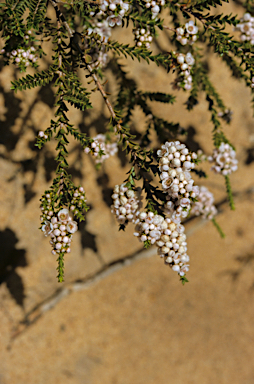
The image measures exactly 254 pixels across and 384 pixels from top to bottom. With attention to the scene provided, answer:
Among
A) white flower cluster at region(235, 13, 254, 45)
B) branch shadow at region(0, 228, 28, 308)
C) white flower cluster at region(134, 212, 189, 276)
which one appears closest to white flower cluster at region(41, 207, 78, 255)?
white flower cluster at region(134, 212, 189, 276)

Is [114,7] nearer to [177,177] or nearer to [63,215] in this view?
[177,177]

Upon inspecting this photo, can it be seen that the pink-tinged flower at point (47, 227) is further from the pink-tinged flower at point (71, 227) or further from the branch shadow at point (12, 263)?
the branch shadow at point (12, 263)

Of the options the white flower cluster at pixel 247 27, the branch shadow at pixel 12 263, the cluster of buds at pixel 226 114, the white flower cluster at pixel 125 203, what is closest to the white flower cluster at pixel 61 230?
the white flower cluster at pixel 125 203

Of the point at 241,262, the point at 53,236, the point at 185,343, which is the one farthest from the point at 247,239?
the point at 53,236

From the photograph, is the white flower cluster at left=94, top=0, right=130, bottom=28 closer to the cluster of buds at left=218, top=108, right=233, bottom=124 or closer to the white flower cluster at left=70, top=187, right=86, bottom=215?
the white flower cluster at left=70, top=187, right=86, bottom=215

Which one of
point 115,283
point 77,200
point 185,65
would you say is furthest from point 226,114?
point 115,283

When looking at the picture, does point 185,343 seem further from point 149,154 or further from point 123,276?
point 149,154
